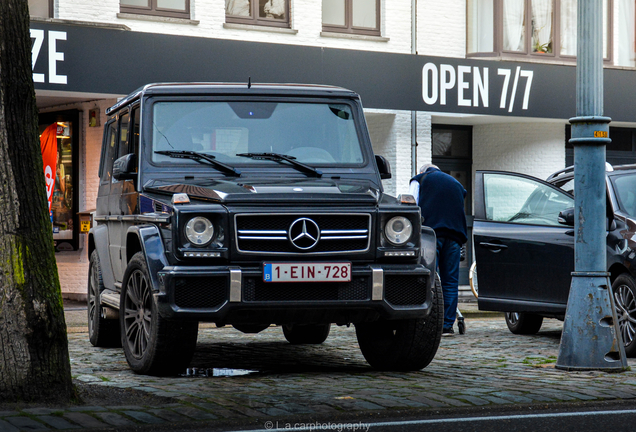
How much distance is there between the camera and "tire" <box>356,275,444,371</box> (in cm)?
750

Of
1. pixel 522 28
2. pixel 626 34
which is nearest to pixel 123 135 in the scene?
pixel 522 28

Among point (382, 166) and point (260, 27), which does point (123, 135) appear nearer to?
point (382, 166)

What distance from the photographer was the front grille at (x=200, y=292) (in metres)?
6.71

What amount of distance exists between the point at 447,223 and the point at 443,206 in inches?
7.1

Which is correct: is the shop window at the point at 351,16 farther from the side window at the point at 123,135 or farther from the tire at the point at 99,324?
the side window at the point at 123,135

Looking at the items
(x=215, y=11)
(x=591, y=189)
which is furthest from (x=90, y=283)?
(x=215, y=11)

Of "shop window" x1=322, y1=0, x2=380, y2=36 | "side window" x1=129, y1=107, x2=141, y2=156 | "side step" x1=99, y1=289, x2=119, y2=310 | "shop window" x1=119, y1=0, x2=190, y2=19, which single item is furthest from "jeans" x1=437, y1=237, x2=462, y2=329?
"shop window" x1=322, y1=0, x2=380, y2=36

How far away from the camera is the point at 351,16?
18.1 m

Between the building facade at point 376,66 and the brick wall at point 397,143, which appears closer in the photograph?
the building facade at point 376,66

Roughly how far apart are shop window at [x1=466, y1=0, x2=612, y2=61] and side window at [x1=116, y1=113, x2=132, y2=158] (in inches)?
436

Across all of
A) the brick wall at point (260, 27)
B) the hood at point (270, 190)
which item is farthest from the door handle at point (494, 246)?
the brick wall at point (260, 27)

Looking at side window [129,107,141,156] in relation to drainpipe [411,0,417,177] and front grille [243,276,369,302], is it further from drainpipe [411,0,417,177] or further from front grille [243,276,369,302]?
drainpipe [411,0,417,177]

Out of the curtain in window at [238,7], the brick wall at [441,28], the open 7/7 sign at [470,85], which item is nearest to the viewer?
the curtain in window at [238,7]

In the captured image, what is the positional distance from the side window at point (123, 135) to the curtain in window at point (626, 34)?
45.0ft
